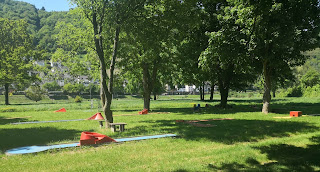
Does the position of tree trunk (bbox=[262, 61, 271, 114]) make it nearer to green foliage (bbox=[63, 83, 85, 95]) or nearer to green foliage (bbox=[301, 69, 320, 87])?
green foliage (bbox=[301, 69, 320, 87])

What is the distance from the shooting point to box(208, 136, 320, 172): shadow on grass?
24.6 ft

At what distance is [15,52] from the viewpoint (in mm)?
64125

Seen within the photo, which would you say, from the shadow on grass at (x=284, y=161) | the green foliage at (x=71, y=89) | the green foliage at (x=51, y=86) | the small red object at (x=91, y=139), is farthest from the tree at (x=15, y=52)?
the shadow on grass at (x=284, y=161)

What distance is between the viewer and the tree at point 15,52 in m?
60.8

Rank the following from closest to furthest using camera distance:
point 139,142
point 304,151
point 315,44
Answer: point 304,151, point 139,142, point 315,44

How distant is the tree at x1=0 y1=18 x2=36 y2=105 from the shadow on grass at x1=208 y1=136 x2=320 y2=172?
194ft

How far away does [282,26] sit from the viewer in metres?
20.0

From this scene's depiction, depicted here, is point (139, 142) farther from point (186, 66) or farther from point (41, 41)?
→ point (41, 41)

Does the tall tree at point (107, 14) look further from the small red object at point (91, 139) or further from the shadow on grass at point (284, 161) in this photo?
the shadow on grass at point (284, 161)

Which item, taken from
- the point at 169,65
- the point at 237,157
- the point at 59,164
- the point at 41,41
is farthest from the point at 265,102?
the point at 41,41

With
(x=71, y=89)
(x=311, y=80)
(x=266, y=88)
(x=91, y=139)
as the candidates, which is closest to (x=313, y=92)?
(x=311, y=80)

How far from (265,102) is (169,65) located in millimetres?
11142

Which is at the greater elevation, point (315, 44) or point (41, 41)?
point (41, 41)

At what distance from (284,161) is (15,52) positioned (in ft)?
222
